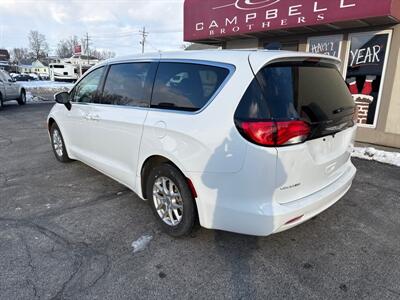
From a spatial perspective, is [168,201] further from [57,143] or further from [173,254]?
[57,143]

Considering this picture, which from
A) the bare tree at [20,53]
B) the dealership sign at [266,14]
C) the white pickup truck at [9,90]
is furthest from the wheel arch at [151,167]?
the bare tree at [20,53]

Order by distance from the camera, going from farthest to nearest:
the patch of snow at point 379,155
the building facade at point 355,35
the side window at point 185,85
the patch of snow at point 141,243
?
the building facade at point 355,35
the patch of snow at point 379,155
the patch of snow at point 141,243
the side window at point 185,85

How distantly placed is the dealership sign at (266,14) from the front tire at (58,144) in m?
5.45

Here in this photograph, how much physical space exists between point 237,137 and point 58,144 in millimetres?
4182

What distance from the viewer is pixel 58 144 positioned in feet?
18.2

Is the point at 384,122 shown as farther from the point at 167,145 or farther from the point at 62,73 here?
the point at 62,73

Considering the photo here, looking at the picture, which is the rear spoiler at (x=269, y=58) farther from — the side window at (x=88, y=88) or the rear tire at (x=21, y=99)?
the rear tire at (x=21, y=99)

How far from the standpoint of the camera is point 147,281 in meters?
2.54

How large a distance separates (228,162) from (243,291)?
39.8 inches

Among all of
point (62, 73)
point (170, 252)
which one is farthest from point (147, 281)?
point (62, 73)

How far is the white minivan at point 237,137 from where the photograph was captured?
242cm

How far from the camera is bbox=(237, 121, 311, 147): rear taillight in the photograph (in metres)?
2.38

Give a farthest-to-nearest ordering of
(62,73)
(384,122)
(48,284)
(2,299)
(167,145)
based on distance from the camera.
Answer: (62,73) < (384,122) < (167,145) < (48,284) < (2,299)

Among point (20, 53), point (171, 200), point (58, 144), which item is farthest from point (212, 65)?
point (20, 53)
